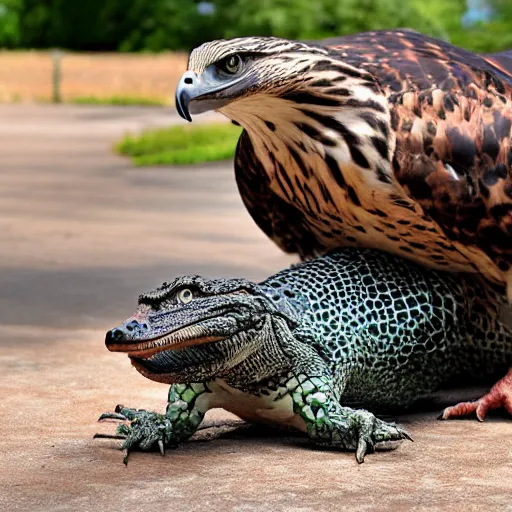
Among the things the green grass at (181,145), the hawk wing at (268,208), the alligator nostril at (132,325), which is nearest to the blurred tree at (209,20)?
the green grass at (181,145)

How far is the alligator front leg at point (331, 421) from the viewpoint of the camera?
429cm

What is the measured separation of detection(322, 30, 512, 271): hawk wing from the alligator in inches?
13.4

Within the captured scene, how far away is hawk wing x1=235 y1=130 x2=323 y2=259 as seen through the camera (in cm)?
520

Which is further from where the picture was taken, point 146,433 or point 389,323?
point 389,323

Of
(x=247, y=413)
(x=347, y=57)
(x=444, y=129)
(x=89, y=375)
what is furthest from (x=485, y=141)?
(x=89, y=375)

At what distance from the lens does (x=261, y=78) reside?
434cm

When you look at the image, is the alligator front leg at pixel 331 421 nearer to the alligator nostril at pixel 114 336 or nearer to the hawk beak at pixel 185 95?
the alligator nostril at pixel 114 336

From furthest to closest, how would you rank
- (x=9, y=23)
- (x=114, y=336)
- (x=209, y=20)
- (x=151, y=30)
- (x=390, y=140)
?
(x=9, y=23)
(x=151, y=30)
(x=209, y=20)
(x=390, y=140)
(x=114, y=336)

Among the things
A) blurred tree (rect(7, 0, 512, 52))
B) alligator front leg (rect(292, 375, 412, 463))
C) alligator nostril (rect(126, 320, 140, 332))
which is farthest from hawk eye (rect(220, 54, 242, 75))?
blurred tree (rect(7, 0, 512, 52))

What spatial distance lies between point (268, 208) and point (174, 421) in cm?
131

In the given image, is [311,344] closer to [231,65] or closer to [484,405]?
[484,405]

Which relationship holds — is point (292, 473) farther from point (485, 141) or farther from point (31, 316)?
point (31, 316)

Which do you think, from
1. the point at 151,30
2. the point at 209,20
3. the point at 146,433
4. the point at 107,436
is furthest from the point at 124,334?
the point at 151,30

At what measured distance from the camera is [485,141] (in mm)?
Answer: 4648
